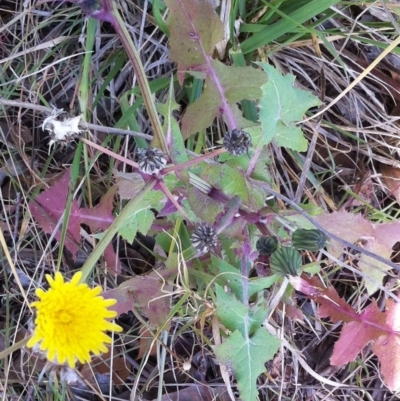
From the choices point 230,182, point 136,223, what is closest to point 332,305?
point 230,182

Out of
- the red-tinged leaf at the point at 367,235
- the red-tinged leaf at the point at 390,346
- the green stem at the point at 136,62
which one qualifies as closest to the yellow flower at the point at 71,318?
the green stem at the point at 136,62

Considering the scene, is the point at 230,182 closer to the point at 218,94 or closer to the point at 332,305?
the point at 218,94

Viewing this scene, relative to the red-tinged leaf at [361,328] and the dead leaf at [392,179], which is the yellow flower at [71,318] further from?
the dead leaf at [392,179]

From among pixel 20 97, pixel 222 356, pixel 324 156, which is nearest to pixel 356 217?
pixel 324 156

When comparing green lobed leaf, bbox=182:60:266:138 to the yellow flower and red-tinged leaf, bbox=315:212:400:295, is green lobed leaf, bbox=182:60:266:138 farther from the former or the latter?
the yellow flower

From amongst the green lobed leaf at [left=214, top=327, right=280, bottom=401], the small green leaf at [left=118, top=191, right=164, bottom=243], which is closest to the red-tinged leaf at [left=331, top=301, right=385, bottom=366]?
the green lobed leaf at [left=214, top=327, right=280, bottom=401]

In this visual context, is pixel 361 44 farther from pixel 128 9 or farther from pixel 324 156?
pixel 128 9
